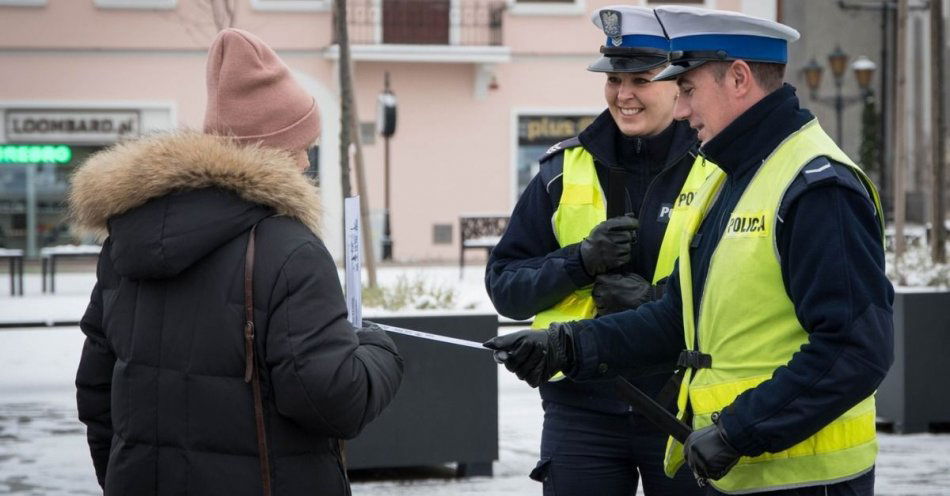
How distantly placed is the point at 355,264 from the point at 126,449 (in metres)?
0.67

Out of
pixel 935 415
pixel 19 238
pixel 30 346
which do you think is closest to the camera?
pixel 935 415

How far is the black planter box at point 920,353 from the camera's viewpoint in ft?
27.0

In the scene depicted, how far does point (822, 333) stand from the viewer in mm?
2699

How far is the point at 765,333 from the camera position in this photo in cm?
286

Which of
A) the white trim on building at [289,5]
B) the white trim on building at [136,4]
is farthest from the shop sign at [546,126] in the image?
the white trim on building at [136,4]

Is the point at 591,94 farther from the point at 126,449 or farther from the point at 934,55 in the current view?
the point at 126,449

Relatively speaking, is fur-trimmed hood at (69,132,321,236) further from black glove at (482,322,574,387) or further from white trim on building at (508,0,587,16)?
white trim on building at (508,0,587,16)

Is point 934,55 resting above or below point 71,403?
above

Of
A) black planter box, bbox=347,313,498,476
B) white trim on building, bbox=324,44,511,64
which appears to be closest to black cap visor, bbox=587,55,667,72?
black planter box, bbox=347,313,498,476

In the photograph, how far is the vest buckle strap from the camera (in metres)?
2.99

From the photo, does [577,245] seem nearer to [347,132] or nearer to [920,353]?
[920,353]

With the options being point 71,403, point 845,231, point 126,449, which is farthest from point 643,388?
point 71,403

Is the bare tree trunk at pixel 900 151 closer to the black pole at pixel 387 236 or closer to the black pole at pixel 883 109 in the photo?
the black pole at pixel 883 109

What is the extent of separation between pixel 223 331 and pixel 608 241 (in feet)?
4.35
